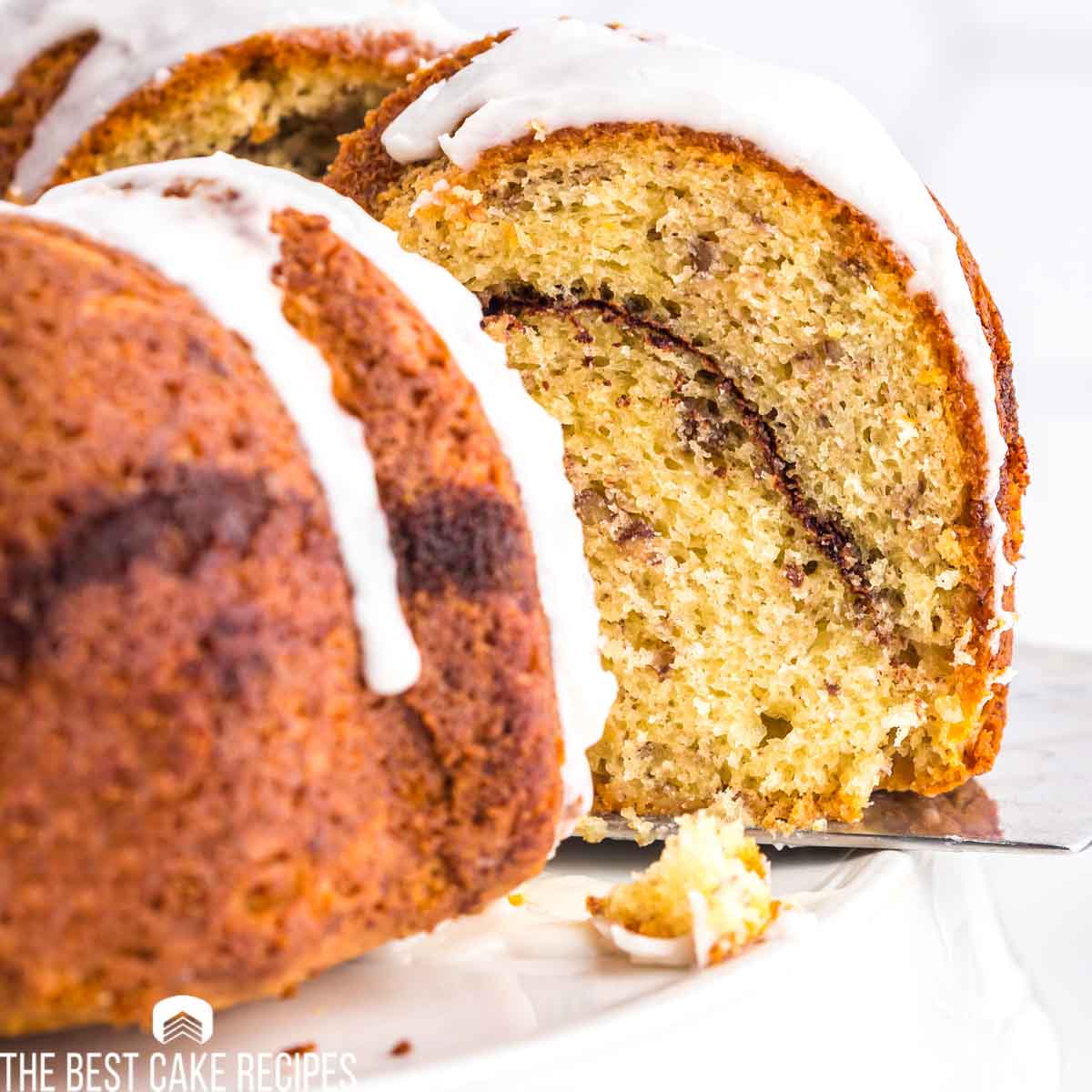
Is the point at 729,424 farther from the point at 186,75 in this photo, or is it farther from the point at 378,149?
the point at 186,75

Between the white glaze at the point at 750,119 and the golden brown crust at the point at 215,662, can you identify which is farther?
the white glaze at the point at 750,119

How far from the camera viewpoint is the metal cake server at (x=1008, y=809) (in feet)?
7.36

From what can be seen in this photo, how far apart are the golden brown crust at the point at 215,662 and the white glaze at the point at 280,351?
20mm

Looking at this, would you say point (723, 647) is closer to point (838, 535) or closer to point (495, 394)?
point (838, 535)

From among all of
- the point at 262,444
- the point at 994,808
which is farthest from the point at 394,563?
the point at 994,808

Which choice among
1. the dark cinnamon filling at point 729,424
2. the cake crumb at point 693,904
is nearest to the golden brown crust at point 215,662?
the cake crumb at point 693,904

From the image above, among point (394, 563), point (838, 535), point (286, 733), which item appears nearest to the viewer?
point (286, 733)

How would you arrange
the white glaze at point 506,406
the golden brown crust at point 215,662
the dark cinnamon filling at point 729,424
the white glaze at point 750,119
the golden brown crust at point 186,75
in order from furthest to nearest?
the golden brown crust at point 186,75 → the dark cinnamon filling at point 729,424 → the white glaze at point 750,119 → the white glaze at point 506,406 → the golden brown crust at point 215,662

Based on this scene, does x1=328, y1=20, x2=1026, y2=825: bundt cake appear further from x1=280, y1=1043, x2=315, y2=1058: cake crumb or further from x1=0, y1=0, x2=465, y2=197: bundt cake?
x1=280, y1=1043, x2=315, y2=1058: cake crumb

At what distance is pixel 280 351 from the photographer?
5.32 feet

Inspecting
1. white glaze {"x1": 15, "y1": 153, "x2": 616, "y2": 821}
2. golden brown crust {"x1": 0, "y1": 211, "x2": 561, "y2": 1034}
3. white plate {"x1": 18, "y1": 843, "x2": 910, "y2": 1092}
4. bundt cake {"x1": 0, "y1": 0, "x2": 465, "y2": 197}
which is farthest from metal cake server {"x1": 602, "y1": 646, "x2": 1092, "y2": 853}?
bundt cake {"x1": 0, "y1": 0, "x2": 465, "y2": 197}

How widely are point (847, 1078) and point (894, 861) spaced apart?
443 mm

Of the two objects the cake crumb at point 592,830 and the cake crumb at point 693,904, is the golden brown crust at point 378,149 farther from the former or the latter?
the cake crumb at point 693,904

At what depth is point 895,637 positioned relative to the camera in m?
2.37
